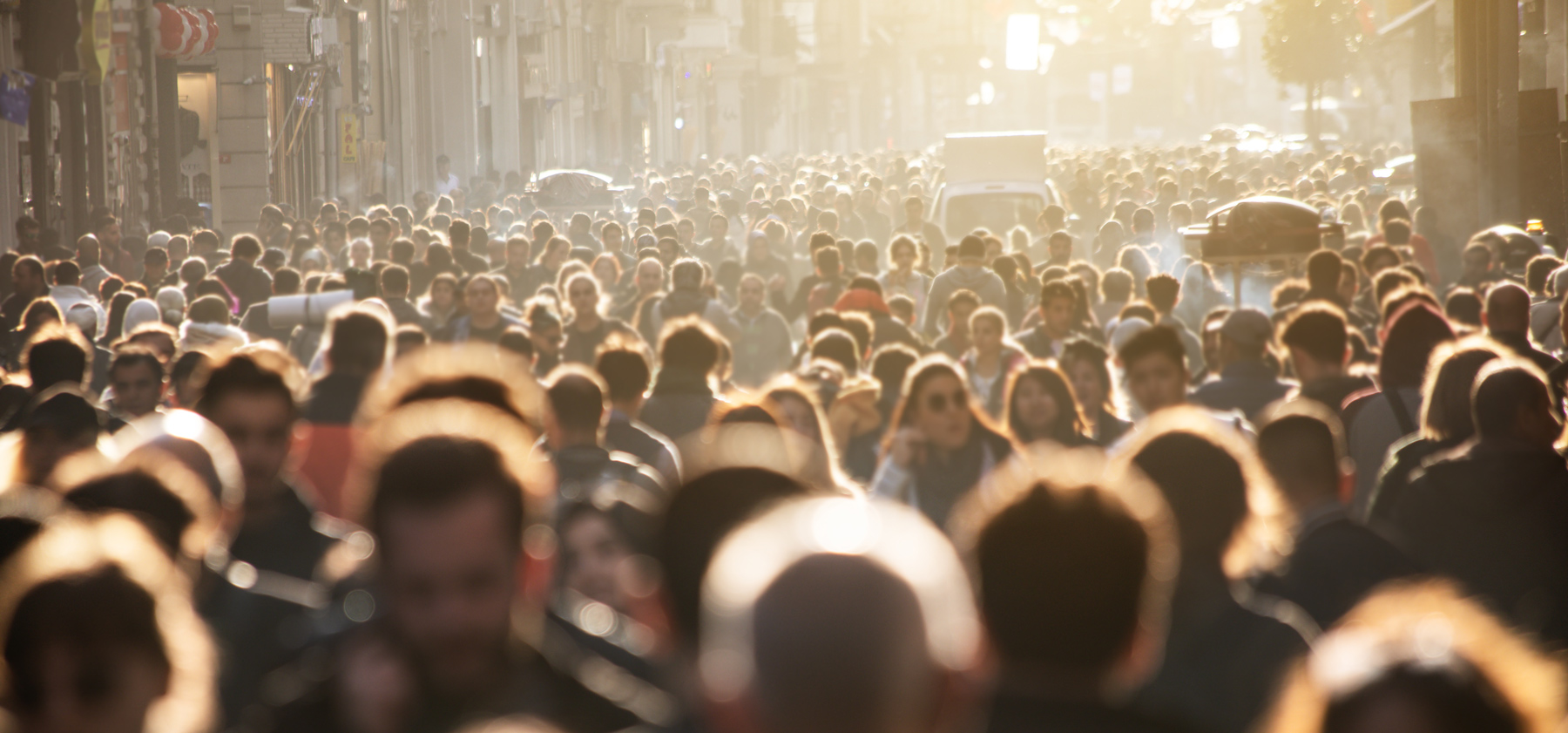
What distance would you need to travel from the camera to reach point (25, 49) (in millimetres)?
23094

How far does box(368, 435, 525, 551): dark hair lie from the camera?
2.89 meters

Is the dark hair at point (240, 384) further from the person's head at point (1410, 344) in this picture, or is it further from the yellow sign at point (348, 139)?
the yellow sign at point (348, 139)

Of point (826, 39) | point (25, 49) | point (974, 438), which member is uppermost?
point (826, 39)

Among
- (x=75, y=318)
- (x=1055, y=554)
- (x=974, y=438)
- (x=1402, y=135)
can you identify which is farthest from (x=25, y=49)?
(x=1402, y=135)

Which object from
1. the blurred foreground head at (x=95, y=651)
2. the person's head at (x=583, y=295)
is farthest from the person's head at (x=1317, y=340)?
the blurred foreground head at (x=95, y=651)

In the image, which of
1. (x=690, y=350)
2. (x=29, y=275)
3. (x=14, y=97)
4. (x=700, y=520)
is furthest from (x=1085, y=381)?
(x=14, y=97)

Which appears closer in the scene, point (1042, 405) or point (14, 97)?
point (1042, 405)

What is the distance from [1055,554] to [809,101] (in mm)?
124568

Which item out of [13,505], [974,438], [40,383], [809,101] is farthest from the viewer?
[809,101]

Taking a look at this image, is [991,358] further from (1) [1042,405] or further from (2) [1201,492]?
(2) [1201,492]

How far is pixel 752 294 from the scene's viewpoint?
1222cm

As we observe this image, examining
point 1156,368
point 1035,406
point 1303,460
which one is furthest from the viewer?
point 1035,406

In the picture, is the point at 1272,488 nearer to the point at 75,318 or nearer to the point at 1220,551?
the point at 1220,551

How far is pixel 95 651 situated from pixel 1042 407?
510cm
